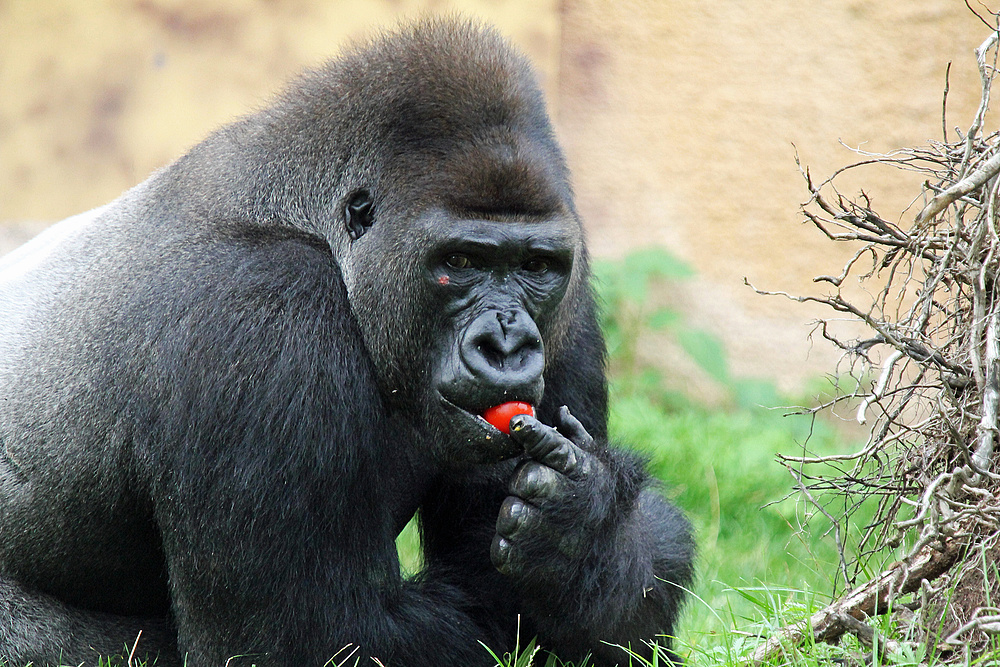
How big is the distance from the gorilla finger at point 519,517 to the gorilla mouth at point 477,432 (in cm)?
13

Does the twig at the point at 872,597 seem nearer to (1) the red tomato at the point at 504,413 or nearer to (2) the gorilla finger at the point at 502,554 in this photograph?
(2) the gorilla finger at the point at 502,554

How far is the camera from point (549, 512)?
2.81 meters

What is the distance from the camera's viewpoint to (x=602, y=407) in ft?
11.6

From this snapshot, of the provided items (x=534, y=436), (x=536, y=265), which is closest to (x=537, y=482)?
(x=534, y=436)

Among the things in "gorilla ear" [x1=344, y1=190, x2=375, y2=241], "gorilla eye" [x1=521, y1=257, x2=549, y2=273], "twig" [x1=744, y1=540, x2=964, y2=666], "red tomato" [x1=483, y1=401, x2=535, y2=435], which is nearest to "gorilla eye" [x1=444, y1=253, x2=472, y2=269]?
"gorilla eye" [x1=521, y1=257, x2=549, y2=273]

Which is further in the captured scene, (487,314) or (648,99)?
(648,99)

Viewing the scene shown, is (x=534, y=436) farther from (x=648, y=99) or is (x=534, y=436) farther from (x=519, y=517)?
(x=648, y=99)

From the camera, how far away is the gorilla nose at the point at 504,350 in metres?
2.69

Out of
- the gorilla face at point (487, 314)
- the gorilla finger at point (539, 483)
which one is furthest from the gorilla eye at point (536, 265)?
the gorilla finger at point (539, 483)

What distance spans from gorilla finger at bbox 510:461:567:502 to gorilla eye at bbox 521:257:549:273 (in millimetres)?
515

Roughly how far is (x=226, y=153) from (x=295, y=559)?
4.00 ft

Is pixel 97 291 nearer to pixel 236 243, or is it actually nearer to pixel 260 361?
pixel 236 243

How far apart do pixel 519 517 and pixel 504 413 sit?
0.29 m

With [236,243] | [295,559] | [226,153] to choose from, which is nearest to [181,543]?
[295,559]
